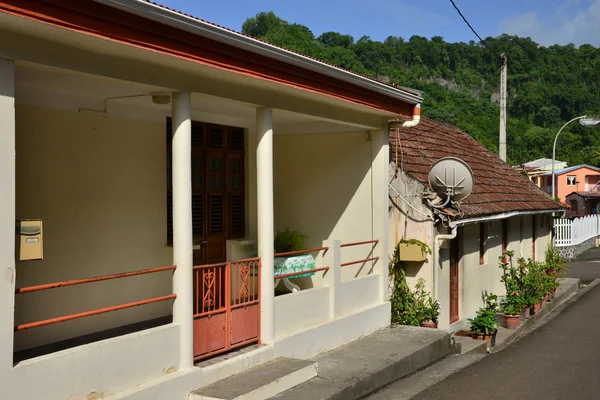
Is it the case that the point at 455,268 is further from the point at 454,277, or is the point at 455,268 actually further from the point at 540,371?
the point at 540,371

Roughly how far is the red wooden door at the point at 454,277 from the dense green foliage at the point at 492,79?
48.5 m

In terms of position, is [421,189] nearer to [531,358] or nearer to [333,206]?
[333,206]

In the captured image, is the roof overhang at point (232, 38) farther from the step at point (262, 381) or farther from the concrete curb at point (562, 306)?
the concrete curb at point (562, 306)

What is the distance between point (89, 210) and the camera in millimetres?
7918

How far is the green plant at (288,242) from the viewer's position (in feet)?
35.1

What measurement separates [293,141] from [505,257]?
663cm

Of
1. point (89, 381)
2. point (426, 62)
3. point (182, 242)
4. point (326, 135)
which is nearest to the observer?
point (89, 381)

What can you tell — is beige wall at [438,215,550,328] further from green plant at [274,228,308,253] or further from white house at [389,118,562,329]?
green plant at [274,228,308,253]

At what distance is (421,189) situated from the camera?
1129 cm

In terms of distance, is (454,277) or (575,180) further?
(575,180)

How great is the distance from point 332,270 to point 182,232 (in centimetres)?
320

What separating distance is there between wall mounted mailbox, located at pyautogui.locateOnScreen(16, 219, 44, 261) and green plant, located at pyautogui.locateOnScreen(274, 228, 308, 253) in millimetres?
5578

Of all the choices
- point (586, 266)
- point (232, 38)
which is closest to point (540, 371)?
point (232, 38)

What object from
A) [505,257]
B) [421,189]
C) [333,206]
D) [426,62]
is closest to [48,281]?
[333,206]
